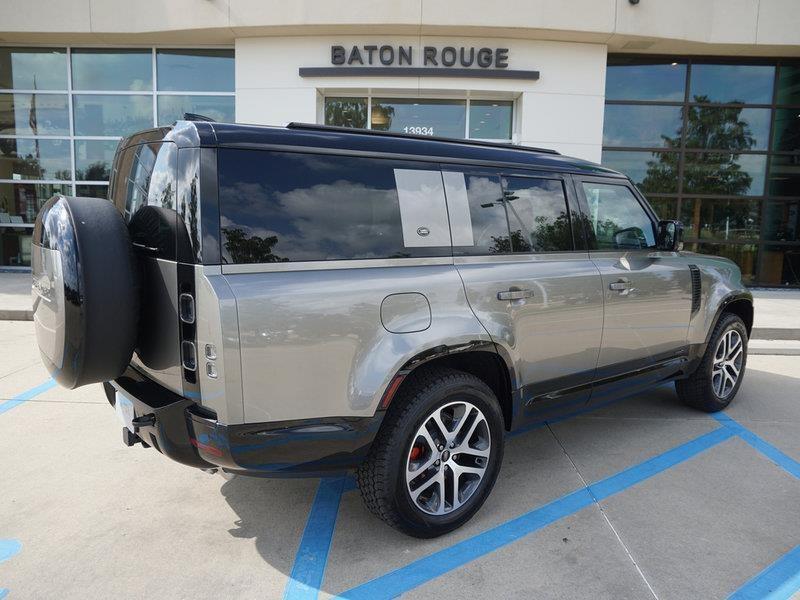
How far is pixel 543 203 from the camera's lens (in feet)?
11.2

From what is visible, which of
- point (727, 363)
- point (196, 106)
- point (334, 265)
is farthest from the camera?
point (196, 106)

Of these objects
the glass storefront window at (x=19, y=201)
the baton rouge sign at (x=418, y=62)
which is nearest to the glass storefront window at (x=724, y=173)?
the baton rouge sign at (x=418, y=62)

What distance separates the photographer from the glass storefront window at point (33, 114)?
12641 millimetres

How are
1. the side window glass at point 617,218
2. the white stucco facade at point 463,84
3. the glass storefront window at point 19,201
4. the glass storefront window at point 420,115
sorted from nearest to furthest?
1. the side window glass at point 617,218
2. the white stucco facade at point 463,84
3. the glass storefront window at point 420,115
4. the glass storefront window at point 19,201

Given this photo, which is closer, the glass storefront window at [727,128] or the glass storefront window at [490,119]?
the glass storefront window at [490,119]

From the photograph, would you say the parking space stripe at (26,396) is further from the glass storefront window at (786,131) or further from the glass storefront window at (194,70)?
the glass storefront window at (786,131)

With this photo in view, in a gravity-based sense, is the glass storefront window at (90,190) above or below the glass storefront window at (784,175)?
below

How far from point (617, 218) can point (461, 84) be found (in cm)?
792

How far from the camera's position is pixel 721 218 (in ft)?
41.7

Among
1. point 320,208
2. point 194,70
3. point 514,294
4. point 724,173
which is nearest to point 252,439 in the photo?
point 320,208

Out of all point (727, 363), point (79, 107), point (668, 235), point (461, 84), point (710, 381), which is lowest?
point (710, 381)

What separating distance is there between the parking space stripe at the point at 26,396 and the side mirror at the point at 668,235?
5.26 meters

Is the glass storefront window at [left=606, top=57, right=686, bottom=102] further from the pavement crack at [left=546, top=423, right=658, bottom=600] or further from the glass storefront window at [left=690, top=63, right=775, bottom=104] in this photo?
the pavement crack at [left=546, top=423, right=658, bottom=600]

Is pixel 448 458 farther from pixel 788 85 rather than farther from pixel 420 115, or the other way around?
pixel 788 85
